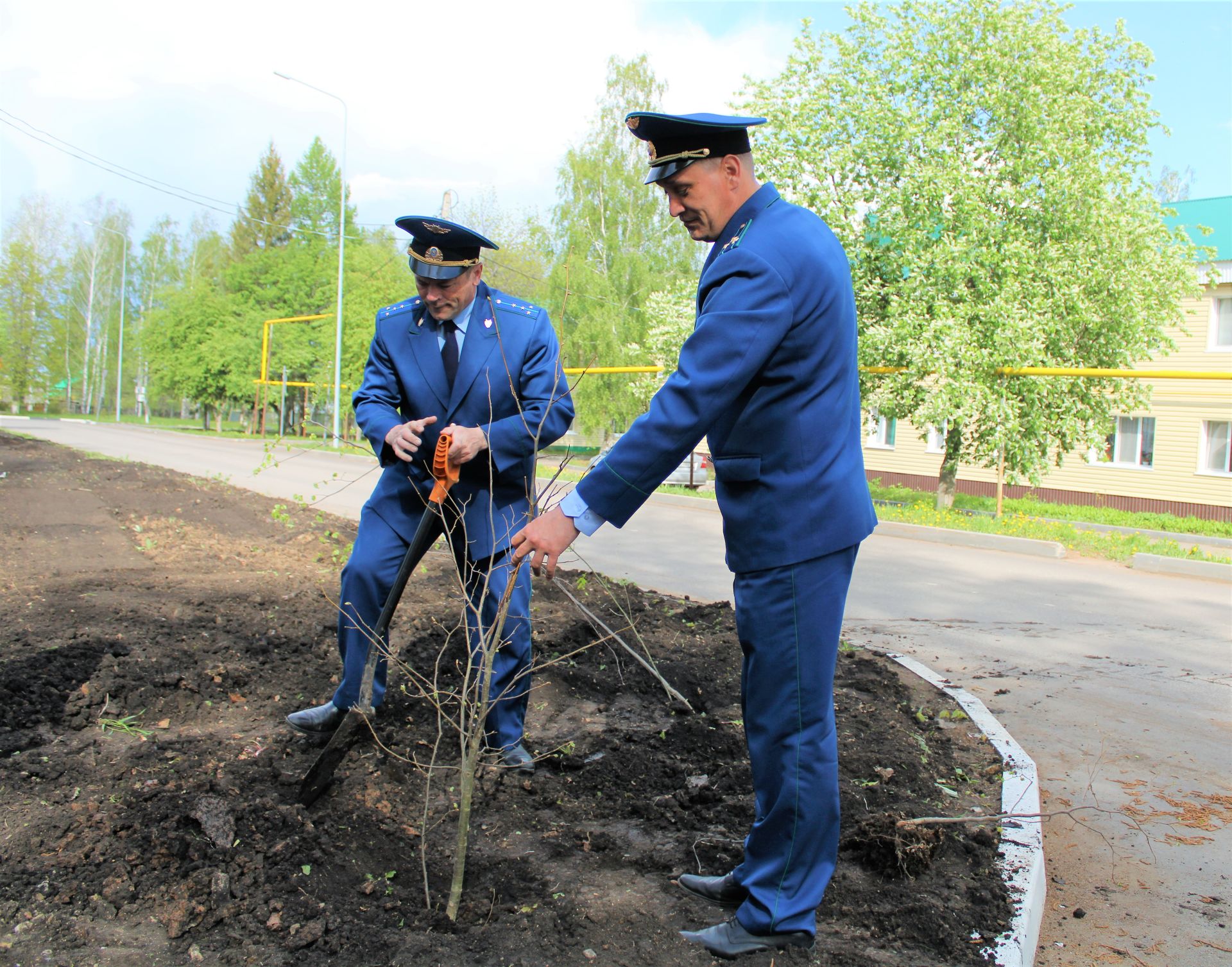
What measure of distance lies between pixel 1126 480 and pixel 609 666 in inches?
872

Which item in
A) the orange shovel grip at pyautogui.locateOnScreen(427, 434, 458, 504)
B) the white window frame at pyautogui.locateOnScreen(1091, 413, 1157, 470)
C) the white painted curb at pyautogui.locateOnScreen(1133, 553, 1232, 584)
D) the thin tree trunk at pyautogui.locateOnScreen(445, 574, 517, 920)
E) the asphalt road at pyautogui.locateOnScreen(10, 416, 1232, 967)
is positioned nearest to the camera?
the thin tree trunk at pyautogui.locateOnScreen(445, 574, 517, 920)

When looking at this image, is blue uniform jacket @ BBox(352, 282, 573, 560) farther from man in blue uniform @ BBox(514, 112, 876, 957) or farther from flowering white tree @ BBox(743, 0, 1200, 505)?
flowering white tree @ BBox(743, 0, 1200, 505)

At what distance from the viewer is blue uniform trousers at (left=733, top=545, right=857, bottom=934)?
7.70 ft

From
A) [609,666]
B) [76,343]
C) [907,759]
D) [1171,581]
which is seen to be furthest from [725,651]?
[76,343]

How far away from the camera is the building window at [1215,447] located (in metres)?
22.0

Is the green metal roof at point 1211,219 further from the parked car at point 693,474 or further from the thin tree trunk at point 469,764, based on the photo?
the thin tree trunk at point 469,764

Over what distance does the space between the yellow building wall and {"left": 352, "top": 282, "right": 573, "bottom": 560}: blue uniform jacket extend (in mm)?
18673

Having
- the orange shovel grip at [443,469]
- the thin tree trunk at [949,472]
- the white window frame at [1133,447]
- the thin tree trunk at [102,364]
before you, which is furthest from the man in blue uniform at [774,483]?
the thin tree trunk at [102,364]

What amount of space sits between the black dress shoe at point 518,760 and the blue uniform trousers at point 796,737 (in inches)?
48.0

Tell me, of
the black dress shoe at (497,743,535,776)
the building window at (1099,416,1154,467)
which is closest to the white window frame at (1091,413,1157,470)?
the building window at (1099,416,1154,467)

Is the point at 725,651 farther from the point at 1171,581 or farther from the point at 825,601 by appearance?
the point at 1171,581

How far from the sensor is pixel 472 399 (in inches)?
146

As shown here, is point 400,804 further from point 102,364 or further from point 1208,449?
point 102,364

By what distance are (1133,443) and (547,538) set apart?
24819 millimetres
